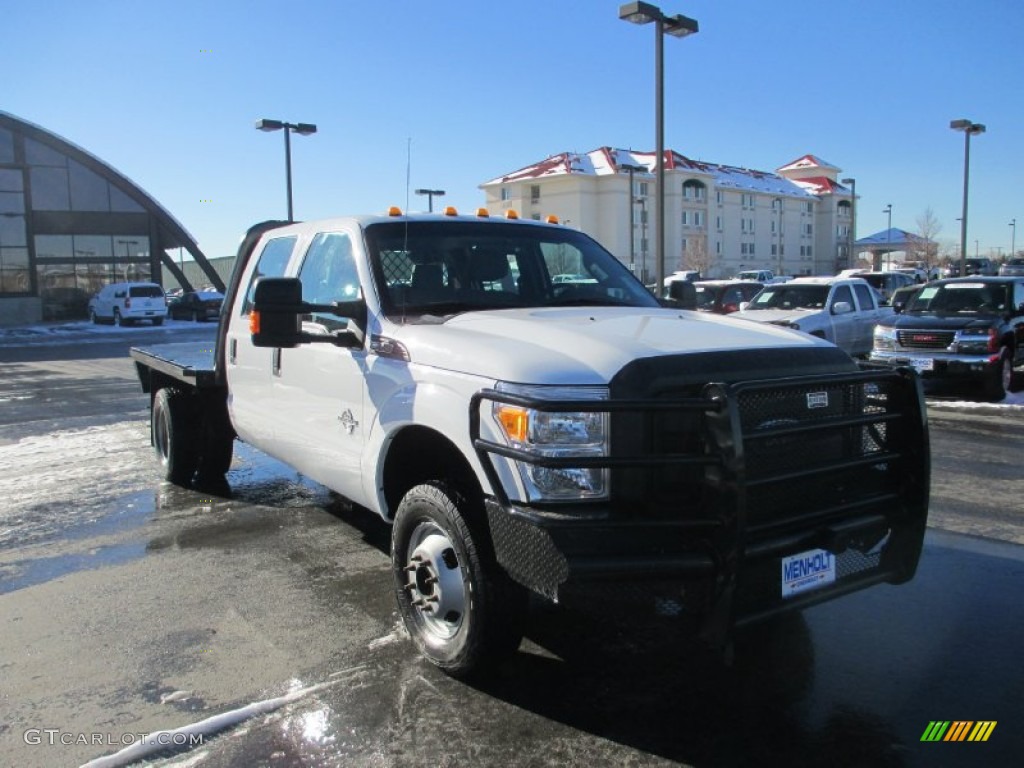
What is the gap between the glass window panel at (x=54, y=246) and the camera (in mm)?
40781

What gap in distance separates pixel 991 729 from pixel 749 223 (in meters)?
96.4

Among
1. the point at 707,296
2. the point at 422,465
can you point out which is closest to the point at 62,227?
the point at 707,296

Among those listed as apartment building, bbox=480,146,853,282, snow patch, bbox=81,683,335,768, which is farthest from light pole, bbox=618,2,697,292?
apartment building, bbox=480,146,853,282

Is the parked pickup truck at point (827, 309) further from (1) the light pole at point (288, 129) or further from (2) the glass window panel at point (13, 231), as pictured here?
(2) the glass window panel at point (13, 231)

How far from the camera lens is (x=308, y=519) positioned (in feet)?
20.8

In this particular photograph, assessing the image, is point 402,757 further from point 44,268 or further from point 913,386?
point 44,268

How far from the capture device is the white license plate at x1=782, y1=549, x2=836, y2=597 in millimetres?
3213

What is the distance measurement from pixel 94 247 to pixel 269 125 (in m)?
22.2

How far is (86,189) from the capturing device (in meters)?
41.9

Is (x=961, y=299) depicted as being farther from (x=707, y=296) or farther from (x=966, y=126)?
(x=966, y=126)

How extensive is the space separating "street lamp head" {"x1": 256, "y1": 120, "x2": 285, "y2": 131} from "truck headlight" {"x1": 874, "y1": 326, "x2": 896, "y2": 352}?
18266 mm

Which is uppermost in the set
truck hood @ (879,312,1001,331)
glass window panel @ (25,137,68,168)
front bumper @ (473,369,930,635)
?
glass window panel @ (25,137,68,168)

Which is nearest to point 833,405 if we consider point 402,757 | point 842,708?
point 842,708

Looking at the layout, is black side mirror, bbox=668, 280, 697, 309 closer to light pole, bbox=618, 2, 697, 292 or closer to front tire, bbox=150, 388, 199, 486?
front tire, bbox=150, 388, 199, 486
